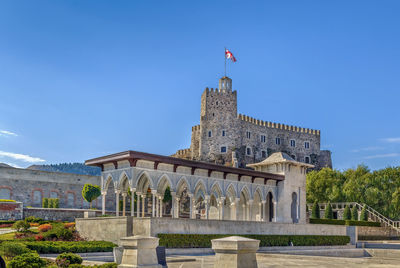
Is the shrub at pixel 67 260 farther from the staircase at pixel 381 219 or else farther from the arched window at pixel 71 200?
the staircase at pixel 381 219

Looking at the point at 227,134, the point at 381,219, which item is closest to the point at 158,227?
the point at 381,219

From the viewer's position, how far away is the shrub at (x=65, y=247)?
1900cm

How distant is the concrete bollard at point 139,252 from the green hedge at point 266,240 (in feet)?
43.0

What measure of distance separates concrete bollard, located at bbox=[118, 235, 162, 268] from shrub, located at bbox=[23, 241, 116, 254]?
10076 mm

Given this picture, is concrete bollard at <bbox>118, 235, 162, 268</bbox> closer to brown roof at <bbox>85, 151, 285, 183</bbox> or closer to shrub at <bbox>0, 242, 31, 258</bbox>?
shrub at <bbox>0, 242, 31, 258</bbox>

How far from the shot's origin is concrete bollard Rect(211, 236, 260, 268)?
761 cm

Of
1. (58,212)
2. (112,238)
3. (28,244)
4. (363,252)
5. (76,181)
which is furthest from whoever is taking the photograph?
(76,181)

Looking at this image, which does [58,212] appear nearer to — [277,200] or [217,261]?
[277,200]

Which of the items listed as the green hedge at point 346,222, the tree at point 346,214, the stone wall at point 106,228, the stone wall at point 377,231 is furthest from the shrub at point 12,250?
the tree at point 346,214

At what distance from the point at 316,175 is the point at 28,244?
44946mm

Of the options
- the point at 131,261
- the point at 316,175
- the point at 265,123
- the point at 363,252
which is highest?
the point at 265,123

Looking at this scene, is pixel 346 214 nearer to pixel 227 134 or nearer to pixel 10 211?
pixel 227 134

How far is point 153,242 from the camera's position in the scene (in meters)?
10.3

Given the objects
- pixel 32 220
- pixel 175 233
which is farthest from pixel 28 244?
pixel 32 220
